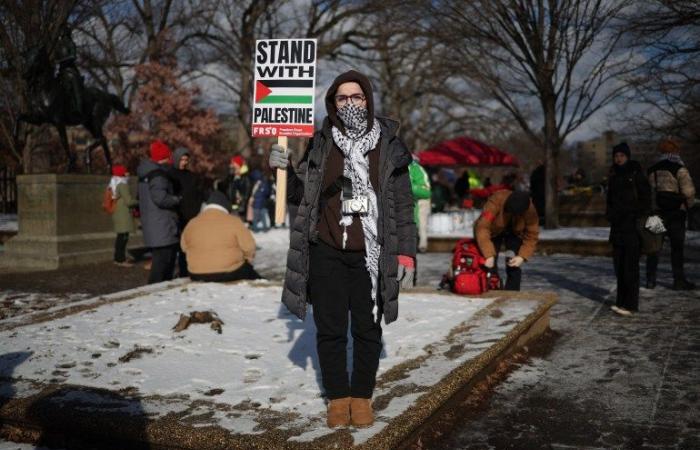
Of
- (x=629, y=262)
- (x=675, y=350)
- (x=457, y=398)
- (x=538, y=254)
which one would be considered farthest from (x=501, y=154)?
(x=457, y=398)

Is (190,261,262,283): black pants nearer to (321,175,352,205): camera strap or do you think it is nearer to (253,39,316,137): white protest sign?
(253,39,316,137): white protest sign

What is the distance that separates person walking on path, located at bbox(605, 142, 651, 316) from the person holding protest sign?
444 centimetres

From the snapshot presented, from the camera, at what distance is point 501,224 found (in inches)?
285

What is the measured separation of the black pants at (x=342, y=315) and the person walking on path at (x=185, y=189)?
5.48 m

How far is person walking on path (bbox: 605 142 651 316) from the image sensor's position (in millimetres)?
7418

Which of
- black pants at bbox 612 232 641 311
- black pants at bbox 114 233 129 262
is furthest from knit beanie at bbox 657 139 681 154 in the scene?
black pants at bbox 114 233 129 262

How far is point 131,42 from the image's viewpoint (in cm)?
3170

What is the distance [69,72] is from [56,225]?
2743mm

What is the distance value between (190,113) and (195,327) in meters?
33.5

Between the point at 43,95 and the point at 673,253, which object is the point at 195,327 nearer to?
the point at 673,253

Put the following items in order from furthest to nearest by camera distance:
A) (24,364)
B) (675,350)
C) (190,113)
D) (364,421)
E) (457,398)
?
(190,113)
(675,350)
(24,364)
(457,398)
(364,421)

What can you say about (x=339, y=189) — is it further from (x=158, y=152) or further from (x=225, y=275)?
(x=158, y=152)

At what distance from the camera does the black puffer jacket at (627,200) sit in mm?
7492

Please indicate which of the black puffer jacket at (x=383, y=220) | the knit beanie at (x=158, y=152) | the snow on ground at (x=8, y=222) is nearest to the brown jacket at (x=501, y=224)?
the black puffer jacket at (x=383, y=220)
